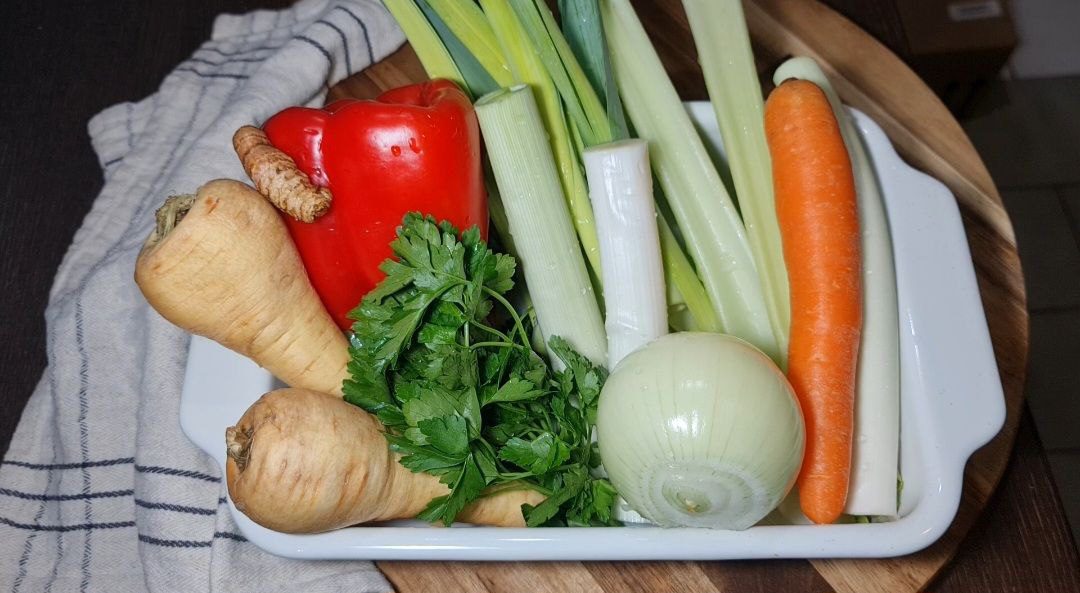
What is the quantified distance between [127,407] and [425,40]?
630 mm

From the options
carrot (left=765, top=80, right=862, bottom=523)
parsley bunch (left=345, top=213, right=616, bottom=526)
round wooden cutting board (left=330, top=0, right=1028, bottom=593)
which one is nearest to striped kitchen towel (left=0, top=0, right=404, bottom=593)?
round wooden cutting board (left=330, top=0, right=1028, bottom=593)

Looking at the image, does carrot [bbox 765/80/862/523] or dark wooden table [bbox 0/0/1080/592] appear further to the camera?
dark wooden table [bbox 0/0/1080/592]

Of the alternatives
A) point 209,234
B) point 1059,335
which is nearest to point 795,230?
point 209,234

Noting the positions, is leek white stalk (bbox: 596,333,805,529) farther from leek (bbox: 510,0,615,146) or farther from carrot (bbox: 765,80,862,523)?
leek (bbox: 510,0,615,146)

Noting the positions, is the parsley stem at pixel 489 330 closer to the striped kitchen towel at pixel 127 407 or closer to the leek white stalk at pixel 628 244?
the leek white stalk at pixel 628 244

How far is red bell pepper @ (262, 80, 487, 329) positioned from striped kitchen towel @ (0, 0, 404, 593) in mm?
251

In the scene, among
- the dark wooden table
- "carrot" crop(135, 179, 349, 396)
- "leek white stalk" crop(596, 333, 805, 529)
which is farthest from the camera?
the dark wooden table

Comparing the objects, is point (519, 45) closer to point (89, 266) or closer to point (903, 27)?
point (89, 266)

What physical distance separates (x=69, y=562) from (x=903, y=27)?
160 cm

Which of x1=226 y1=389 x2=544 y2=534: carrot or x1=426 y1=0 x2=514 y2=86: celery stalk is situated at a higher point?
x1=426 y1=0 x2=514 y2=86: celery stalk

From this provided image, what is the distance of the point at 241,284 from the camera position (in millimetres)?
953

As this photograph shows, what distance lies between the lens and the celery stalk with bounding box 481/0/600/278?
40.6 inches

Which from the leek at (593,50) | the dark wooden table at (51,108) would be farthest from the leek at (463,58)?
the dark wooden table at (51,108)

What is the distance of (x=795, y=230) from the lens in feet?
3.22
